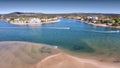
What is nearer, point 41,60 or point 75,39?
point 41,60

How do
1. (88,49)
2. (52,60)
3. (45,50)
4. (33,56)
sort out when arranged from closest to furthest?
(52,60) → (33,56) → (45,50) → (88,49)

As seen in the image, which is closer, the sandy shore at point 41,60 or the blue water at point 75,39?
the sandy shore at point 41,60

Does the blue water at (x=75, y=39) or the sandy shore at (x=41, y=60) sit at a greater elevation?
the sandy shore at (x=41, y=60)

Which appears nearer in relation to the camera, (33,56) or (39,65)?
(39,65)

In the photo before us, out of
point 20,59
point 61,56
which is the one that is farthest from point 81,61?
point 20,59

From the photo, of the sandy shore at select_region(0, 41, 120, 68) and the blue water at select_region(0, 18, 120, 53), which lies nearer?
the sandy shore at select_region(0, 41, 120, 68)

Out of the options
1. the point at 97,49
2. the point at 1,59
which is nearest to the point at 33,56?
the point at 1,59

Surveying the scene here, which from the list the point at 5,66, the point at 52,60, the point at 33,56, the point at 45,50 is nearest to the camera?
Answer: the point at 5,66

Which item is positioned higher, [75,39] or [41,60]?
[41,60]

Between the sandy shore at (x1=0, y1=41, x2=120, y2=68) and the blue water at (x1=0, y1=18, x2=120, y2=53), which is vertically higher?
the sandy shore at (x1=0, y1=41, x2=120, y2=68)

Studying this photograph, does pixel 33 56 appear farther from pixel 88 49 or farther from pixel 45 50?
pixel 88 49
